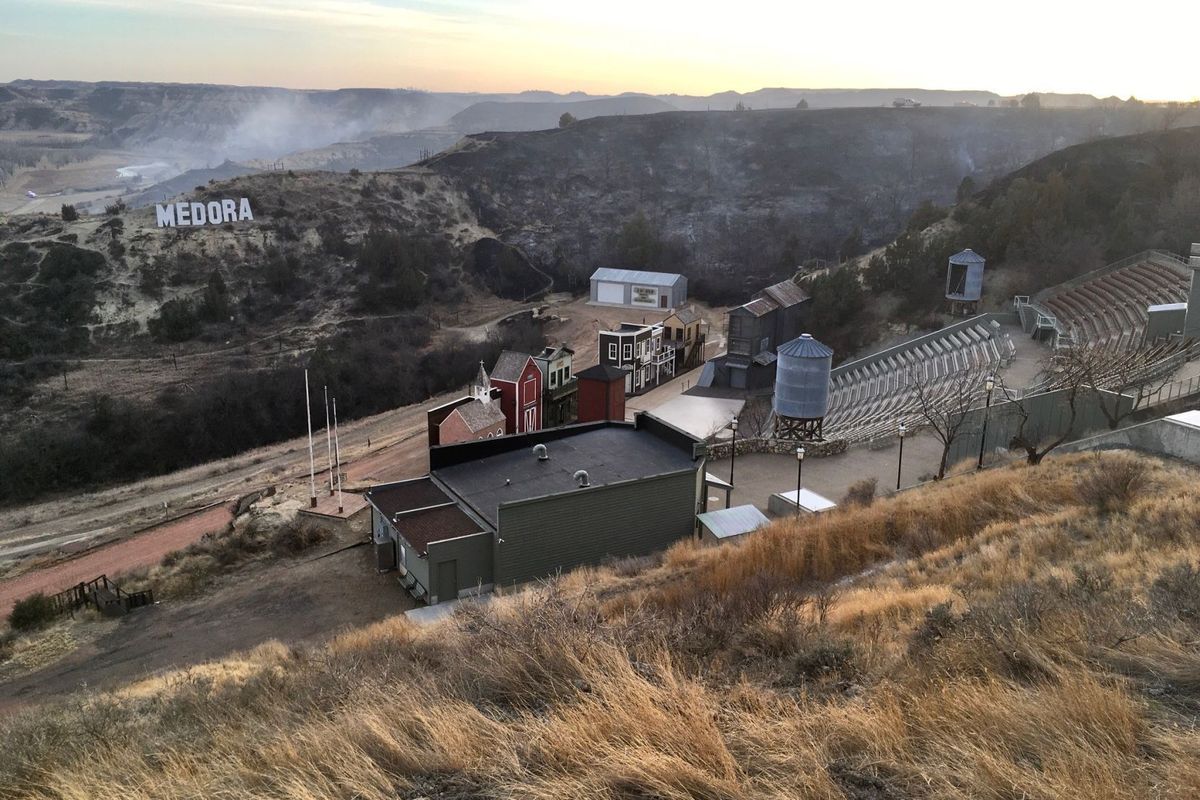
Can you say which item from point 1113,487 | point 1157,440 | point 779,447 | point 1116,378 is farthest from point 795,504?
point 1116,378

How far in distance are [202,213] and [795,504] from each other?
192 ft

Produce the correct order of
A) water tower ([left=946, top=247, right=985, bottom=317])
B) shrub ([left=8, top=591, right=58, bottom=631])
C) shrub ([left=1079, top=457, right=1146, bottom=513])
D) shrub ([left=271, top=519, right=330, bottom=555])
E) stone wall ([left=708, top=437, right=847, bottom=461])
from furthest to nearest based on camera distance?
water tower ([left=946, top=247, right=985, bottom=317])
stone wall ([left=708, top=437, right=847, bottom=461])
shrub ([left=271, top=519, right=330, bottom=555])
shrub ([left=8, top=591, right=58, bottom=631])
shrub ([left=1079, top=457, right=1146, bottom=513])

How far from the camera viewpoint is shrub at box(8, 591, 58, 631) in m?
21.8

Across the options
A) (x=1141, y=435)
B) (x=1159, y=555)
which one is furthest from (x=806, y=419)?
(x=1159, y=555)

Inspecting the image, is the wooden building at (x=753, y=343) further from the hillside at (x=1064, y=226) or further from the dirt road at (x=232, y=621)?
the dirt road at (x=232, y=621)

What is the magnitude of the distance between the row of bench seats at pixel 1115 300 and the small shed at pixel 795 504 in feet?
54.5

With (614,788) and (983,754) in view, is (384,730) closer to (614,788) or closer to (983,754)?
(614,788)

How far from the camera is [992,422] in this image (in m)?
24.6

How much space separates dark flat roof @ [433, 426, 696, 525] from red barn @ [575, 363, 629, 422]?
954 centimetres

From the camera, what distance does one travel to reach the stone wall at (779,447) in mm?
28406

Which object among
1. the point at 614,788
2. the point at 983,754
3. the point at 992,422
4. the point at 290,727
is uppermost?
the point at 983,754

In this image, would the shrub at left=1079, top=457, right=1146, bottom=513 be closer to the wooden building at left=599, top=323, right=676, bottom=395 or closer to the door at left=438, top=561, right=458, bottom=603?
the door at left=438, top=561, right=458, bottom=603

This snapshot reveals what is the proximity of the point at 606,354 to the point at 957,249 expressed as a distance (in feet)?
74.1

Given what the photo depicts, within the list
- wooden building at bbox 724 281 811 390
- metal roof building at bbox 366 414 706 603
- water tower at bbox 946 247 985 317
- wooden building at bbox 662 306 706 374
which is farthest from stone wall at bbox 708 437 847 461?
wooden building at bbox 662 306 706 374
